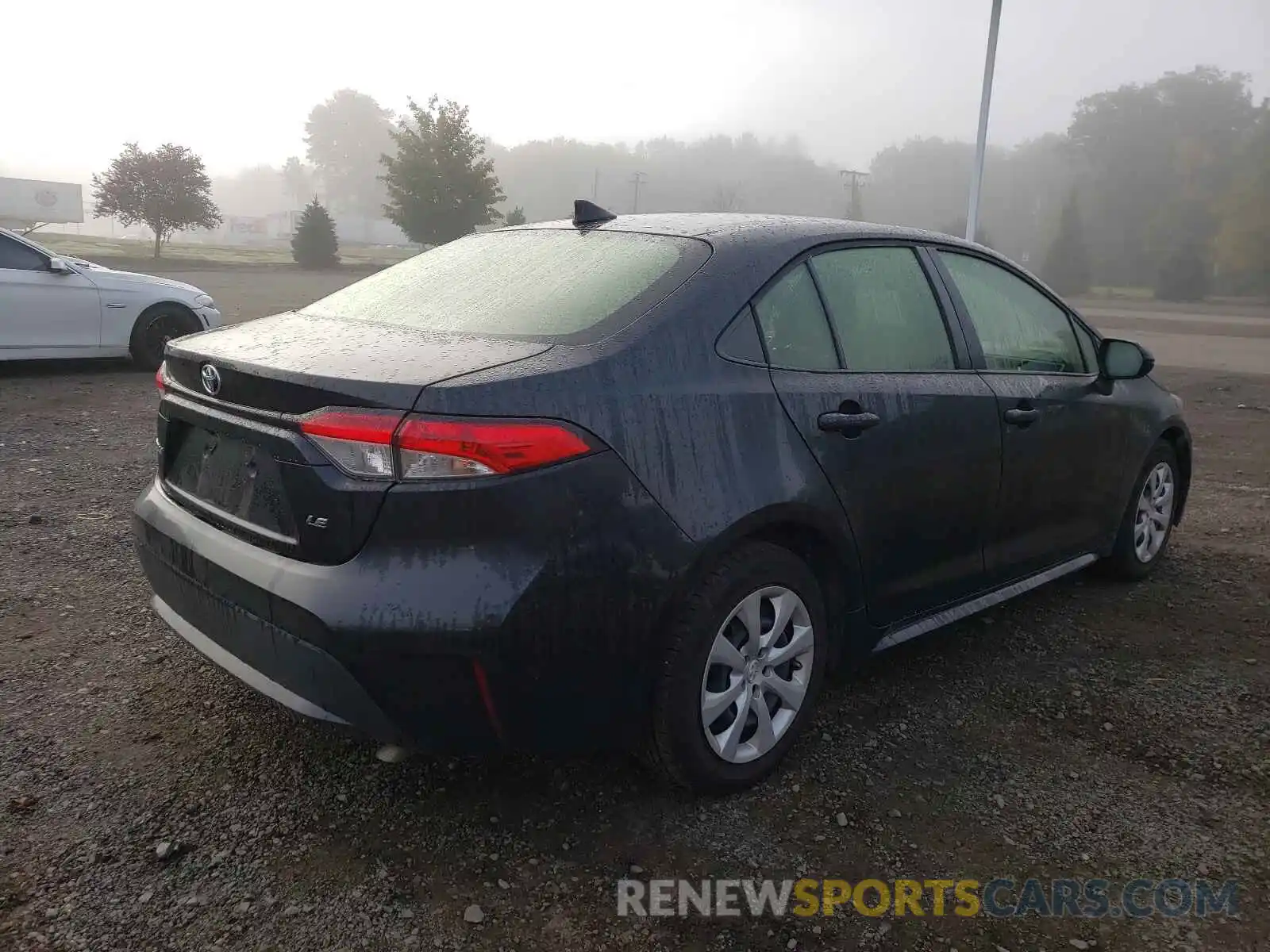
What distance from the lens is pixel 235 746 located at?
288cm

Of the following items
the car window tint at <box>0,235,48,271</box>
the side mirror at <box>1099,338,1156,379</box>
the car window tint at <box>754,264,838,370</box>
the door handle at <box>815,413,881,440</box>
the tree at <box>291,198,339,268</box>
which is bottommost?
the door handle at <box>815,413,881,440</box>

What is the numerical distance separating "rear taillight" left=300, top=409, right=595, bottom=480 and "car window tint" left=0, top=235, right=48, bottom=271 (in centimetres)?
832

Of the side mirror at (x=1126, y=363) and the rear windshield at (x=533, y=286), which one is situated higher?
the rear windshield at (x=533, y=286)

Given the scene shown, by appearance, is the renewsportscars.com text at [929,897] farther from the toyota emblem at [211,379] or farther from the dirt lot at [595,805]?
the toyota emblem at [211,379]

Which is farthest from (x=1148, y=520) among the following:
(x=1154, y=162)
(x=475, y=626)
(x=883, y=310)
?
(x=1154, y=162)

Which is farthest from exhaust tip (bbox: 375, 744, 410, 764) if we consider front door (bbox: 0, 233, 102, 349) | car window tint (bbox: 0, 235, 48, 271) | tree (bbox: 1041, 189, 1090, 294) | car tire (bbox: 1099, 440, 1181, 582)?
tree (bbox: 1041, 189, 1090, 294)

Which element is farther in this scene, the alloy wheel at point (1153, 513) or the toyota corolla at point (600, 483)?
the alloy wheel at point (1153, 513)

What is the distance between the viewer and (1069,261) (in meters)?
60.4

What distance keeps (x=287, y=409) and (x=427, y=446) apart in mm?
406

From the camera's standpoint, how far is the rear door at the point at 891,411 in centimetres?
281

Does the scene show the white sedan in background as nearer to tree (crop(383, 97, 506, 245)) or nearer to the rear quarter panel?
the rear quarter panel

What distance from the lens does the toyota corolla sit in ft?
7.13

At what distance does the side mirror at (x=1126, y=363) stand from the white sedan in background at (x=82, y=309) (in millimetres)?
8426

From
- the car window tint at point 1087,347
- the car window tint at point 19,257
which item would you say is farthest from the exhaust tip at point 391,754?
the car window tint at point 19,257
